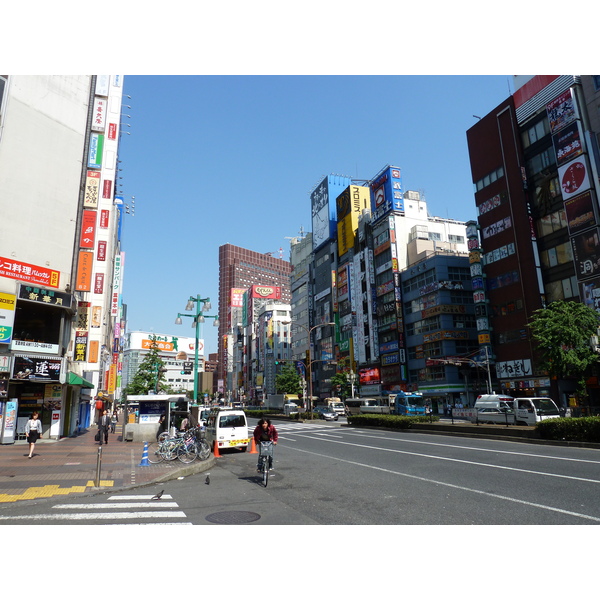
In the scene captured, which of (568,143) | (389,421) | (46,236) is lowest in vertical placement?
(389,421)

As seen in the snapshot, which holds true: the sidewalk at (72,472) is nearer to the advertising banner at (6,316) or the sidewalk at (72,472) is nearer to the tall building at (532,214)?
the advertising banner at (6,316)

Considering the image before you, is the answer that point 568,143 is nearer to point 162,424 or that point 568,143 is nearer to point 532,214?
point 532,214

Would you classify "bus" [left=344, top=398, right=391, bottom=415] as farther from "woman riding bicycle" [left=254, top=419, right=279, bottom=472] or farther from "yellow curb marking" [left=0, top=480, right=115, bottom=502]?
"yellow curb marking" [left=0, top=480, right=115, bottom=502]

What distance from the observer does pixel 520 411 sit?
88.9 feet

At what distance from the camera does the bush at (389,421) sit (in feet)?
104

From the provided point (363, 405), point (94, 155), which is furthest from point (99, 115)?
point (363, 405)

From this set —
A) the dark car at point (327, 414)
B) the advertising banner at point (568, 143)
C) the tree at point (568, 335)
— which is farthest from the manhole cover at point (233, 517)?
the dark car at point (327, 414)

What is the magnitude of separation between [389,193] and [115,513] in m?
69.0

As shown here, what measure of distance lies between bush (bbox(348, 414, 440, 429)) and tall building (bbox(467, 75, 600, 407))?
18766mm

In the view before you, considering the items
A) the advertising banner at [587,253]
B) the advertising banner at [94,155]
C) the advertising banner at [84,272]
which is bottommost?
the advertising banner at [84,272]

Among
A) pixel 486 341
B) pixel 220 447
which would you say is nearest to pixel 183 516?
pixel 220 447

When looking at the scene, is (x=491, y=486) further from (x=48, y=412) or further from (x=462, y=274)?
(x=462, y=274)

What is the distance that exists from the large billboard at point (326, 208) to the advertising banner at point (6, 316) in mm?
71266

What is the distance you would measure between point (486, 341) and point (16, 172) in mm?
46261
